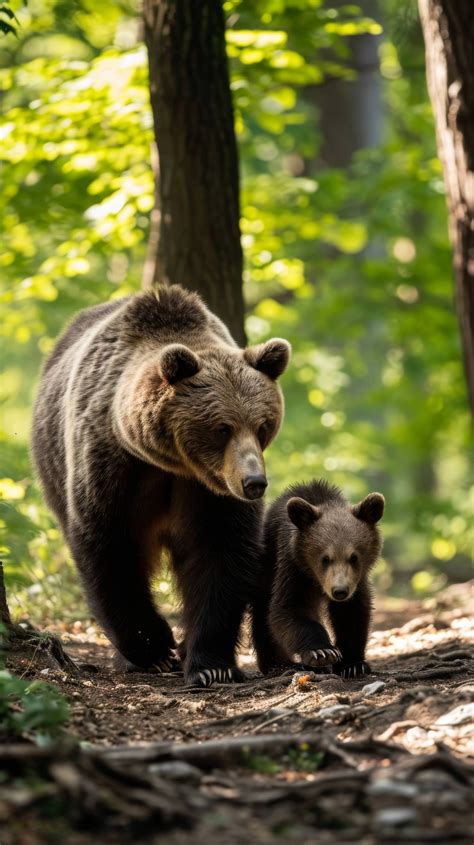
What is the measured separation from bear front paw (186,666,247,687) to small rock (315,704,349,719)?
1.44m

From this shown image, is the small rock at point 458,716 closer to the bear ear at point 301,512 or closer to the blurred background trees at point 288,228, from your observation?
the bear ear at point 301,512

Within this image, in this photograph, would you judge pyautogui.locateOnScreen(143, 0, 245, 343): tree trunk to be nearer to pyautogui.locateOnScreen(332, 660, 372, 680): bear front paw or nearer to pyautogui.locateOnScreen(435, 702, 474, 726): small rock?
pyautogui.locateOnScreen(332, 660, 372, 680): bear front paw

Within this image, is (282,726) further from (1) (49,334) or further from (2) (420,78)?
(2) (420,78)

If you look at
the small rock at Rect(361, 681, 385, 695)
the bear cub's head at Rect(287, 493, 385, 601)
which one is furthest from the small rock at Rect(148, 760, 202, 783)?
the bear cub's head at Rect(287, 493, 385, 601)

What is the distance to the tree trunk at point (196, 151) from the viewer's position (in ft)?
26.6

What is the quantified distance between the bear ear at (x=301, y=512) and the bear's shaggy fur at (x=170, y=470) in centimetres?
35

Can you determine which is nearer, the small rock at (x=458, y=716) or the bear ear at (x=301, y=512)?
the small rock at (x=458, y=716)

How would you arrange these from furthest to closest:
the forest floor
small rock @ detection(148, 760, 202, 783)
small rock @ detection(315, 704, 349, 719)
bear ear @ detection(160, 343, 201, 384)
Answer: bear ear @ detection(160, 343, 201, 384) < small rock @ detection(315, 704, 349, 719) < small rock @ detection(148, 760, 202, 783) < the forest floor

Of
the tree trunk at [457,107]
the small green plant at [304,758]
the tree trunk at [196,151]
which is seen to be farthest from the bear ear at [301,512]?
the small green plant at [304,758]

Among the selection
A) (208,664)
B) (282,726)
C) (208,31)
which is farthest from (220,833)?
(208,31)

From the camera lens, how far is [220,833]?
8.89ft

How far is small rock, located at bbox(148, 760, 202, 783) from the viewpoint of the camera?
319 centimetres

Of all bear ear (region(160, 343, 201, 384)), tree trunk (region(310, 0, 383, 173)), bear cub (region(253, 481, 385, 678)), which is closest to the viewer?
bear ear (region(160, 343, 201, 384))

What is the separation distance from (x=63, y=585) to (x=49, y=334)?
24.2 feet
